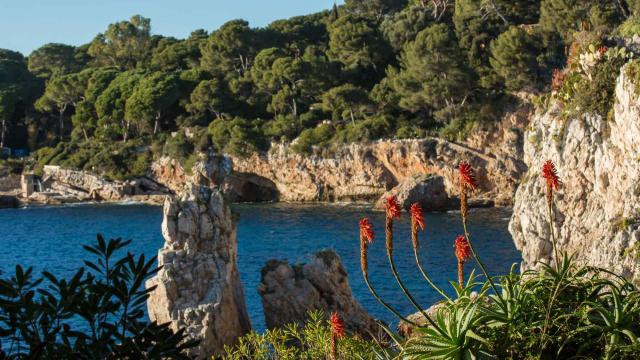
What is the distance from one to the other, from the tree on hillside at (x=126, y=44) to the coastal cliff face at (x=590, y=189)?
7818 centimetres

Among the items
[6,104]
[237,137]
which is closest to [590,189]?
[237,137]

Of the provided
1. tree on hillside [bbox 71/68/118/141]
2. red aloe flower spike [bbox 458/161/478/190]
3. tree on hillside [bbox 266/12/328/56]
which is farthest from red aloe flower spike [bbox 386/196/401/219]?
tree on hillside [bbox 71/68/118/141]

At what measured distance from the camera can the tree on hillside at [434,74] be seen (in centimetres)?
6116

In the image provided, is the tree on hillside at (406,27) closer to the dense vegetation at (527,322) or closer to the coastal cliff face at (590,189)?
the coastal cliff face at (590,189)

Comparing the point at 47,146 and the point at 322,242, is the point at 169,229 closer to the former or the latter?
the point at 322,242

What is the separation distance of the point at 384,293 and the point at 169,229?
11474 mm

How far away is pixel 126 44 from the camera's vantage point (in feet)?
322

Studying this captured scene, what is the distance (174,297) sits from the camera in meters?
20.7

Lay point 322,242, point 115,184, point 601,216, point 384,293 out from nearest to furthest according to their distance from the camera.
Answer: point 601,216 < point 384,293 < point 322,242 < point 115,184

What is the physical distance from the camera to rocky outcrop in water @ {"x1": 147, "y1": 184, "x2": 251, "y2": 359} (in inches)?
809

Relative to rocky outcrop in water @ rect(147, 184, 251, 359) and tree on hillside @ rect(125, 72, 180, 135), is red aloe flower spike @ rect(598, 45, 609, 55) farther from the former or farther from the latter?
tree on hillside @ rect(125, 72, 180, 135)

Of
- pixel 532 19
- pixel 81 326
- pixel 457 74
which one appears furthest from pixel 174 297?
pixel 532 19

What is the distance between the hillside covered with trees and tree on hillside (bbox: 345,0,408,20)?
15cm

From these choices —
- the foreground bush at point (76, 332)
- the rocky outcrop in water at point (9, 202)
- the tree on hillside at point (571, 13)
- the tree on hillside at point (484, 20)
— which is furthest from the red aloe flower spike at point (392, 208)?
the rocky outcrop in water at point (9, 202)
